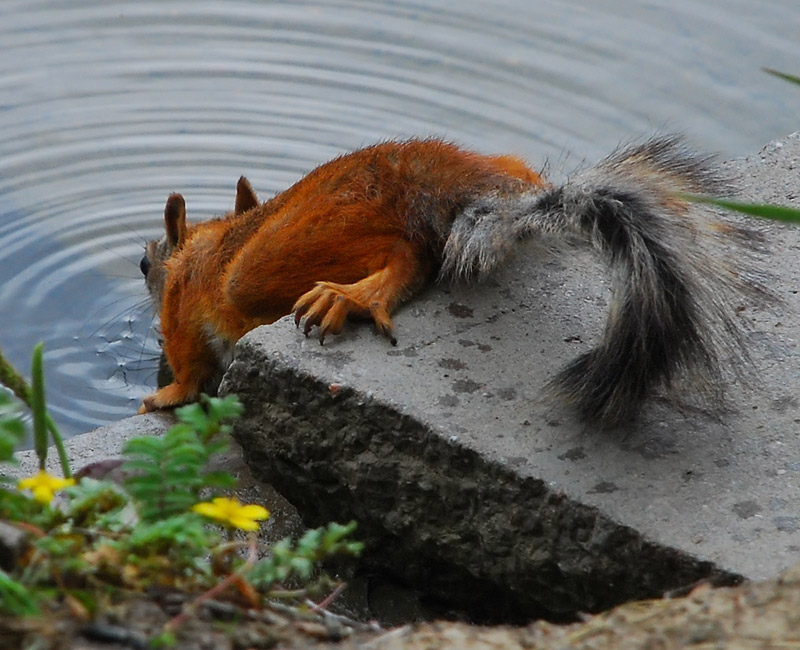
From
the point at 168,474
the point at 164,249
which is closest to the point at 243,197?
the point at 164,249

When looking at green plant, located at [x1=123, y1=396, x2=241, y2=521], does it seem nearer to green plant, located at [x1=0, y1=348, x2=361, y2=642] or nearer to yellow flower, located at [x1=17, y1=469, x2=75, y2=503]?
green plant, located at [x1=0, y1=348, x2=361, y2=642]

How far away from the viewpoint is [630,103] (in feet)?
25.1

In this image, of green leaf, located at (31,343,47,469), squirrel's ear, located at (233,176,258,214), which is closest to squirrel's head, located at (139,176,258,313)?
squirrel's ear, located at (233,176,258,214)

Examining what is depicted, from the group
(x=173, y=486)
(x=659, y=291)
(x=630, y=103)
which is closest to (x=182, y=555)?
(x=173, y=486)

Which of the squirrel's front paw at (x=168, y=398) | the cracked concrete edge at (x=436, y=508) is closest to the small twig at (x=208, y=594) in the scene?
the cracked concrete edge at (x=436, y=508)

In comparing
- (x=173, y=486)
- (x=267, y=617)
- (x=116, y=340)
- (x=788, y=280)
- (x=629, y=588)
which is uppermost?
(x=788, y=280)

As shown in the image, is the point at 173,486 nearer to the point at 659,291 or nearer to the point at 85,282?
the point at 659,291

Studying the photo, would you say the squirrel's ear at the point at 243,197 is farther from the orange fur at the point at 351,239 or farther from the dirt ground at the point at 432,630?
the dirt ground at the point at 432,630

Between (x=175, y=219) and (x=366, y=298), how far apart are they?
1618mm

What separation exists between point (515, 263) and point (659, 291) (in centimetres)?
97

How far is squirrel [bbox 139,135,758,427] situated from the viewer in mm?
3184

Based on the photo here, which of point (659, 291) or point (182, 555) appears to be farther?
point (659, 291)

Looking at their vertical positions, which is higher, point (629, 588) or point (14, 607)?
Answer: point (14, 607)

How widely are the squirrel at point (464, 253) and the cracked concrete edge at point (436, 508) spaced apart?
10.5 inches
